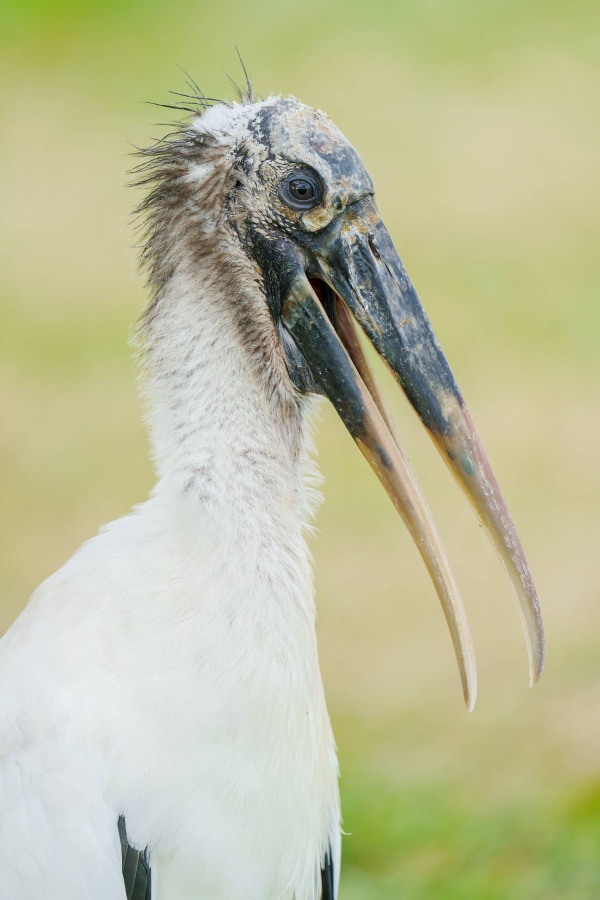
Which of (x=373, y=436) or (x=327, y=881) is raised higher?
(x=373, y=436)

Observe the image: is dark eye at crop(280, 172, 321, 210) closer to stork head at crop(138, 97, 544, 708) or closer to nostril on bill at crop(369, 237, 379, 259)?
stork head at crop(138, 97, 544, 708)

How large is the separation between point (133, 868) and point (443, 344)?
5262mm

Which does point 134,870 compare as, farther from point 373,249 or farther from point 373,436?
point 373,249

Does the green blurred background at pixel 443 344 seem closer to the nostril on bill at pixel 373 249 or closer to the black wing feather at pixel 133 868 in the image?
the black wing feather at pixel 133 868

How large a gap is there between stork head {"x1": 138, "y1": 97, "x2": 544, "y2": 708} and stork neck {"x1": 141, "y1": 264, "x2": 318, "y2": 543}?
45 millimetres

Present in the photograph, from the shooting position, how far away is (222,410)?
2158 mm

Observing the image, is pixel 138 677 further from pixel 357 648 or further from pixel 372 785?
pixel 357 648

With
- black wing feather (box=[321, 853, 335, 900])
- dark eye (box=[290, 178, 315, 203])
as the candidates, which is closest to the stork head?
dark eye (box=[290, 178, 315, 203])

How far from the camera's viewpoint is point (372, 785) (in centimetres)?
430

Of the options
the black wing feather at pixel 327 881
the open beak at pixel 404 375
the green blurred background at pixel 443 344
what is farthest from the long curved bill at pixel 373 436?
the green blurred background at pixel 443 344

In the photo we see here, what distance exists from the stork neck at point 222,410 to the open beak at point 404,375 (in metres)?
0.09

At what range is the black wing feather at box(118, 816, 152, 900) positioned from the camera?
2053 millimetres

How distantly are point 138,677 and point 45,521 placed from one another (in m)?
4.03

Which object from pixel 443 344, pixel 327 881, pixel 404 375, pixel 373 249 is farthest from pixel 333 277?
pixel 443 344
